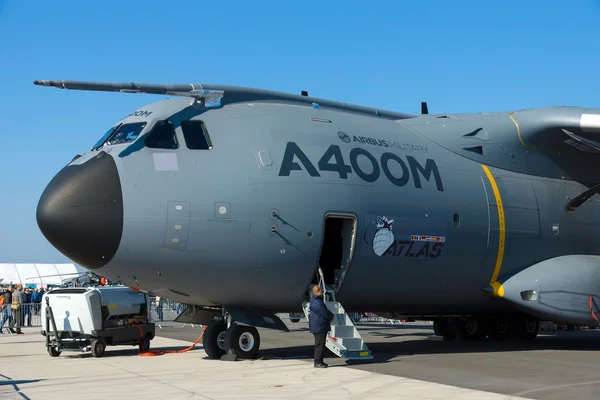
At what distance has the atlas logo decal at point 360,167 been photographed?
14.2 m

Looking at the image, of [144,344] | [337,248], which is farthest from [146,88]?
[144,344]

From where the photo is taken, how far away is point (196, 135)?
1386 centimetres

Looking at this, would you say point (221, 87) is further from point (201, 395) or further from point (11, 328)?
point (11, 328)

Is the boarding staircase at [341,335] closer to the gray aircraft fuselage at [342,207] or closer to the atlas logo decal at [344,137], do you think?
the gray aircraft fuselage at [342,207]

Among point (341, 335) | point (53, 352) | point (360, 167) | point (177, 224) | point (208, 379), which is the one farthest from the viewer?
point (53, 352)

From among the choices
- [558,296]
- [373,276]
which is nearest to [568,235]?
[558,296]

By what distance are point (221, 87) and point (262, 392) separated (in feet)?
21.3

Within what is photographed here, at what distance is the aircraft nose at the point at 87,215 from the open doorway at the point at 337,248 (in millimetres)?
3957

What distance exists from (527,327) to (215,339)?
30.4ft

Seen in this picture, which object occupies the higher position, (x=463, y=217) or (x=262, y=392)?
(x=463, y=217)

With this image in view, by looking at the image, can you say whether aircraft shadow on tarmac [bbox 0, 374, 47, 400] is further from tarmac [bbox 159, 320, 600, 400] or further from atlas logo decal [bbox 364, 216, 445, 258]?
atlas logo decal [bbox 364, 216, 445, 258]

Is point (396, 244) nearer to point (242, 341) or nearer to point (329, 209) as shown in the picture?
point (329, 209)

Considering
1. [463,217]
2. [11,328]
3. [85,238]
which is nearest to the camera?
[85,238]

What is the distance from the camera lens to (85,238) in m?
12.9
